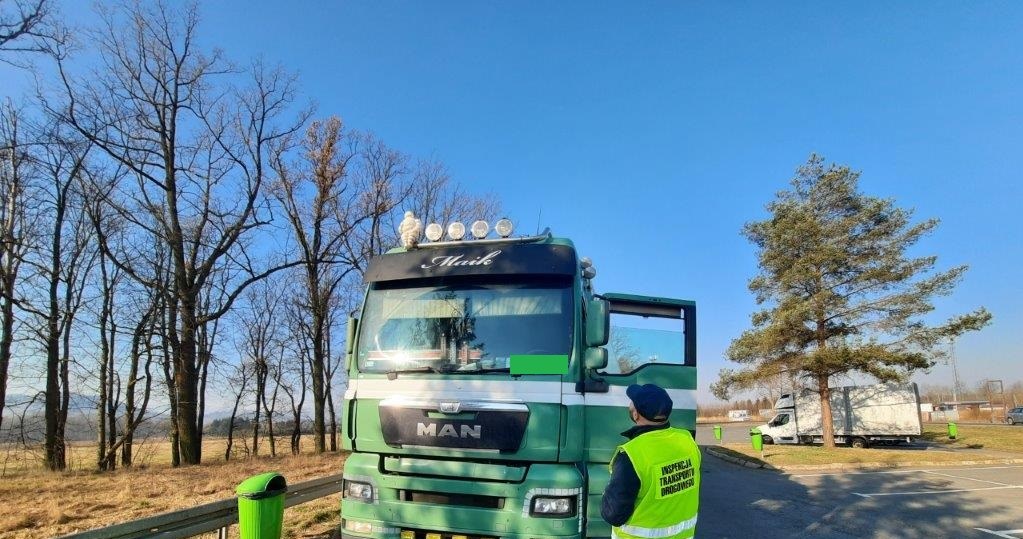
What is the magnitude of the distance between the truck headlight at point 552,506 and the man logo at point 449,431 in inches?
27.6

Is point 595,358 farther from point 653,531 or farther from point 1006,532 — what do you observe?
point 1006,532

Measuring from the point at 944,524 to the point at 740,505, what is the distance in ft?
10.2

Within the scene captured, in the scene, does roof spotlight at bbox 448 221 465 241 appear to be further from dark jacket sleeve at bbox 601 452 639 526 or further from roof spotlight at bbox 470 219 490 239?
dark jacket sleeve at bbox 601 452 639 526

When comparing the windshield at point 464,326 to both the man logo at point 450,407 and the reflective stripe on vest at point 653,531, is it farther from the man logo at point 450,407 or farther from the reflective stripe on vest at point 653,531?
the reflective stripe on vest at point 653,531

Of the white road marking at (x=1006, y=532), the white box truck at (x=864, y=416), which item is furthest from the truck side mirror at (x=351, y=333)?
the white box truck at (x=864, y=416)

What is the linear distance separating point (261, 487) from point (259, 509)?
0.19 meters

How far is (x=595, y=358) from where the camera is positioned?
16.1 feet

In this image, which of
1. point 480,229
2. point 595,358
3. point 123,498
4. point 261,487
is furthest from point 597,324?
point 123,498

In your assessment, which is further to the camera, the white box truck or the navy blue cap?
the white box truck

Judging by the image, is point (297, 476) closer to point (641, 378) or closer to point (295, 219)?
point (641, 378)

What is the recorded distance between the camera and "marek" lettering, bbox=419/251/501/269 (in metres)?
5.39

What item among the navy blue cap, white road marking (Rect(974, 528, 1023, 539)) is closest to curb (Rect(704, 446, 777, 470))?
white road marking (Rect(974, 528, 1023, 539))

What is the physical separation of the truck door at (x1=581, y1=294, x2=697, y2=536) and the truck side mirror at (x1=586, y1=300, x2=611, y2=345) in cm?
31

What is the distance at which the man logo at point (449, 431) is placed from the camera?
473 centimetres
